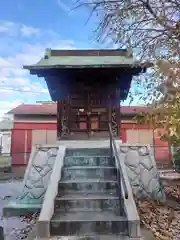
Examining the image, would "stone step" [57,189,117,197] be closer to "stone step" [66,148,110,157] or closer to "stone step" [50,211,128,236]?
"stone step" [50,211,128,236]

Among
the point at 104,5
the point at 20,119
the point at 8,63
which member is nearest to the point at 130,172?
the point at 104,5

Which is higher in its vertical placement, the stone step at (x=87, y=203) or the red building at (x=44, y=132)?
the red building at (x=44, y=132)

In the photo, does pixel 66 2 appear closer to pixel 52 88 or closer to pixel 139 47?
pixel 139 47

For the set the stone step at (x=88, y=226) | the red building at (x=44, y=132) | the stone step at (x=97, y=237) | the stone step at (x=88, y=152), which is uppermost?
the red building at (x=44, y=132)

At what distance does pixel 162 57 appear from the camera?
5215mm

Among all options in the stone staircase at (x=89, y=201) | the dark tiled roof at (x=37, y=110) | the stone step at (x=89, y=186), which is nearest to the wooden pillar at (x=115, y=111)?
the stone staircase at (x=89, y=201)

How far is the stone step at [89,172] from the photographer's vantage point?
17.6 feet

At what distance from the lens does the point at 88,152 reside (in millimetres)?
6398

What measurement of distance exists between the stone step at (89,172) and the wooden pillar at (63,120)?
7.96 feet

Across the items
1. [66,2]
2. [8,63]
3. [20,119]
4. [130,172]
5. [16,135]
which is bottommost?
[130,172]

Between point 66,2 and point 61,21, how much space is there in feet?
2.34

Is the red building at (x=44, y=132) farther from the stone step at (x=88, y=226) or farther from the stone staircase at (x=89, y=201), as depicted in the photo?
the stone step at (x=88, y=226)

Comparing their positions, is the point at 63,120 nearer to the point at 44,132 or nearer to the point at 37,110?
the point at 44,132

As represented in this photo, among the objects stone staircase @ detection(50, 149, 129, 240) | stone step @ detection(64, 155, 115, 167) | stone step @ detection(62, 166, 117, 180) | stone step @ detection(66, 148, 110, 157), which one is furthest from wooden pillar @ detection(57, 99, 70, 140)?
stone step @ detection(62, 166, 117, 180)
